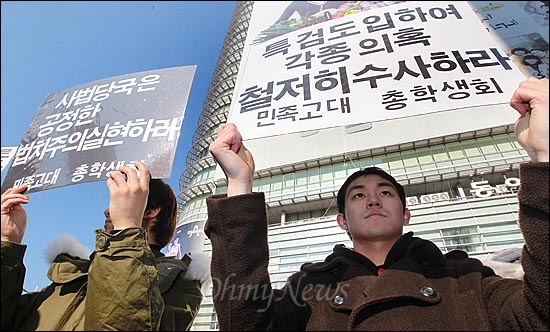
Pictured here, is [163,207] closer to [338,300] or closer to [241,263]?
[241,263]

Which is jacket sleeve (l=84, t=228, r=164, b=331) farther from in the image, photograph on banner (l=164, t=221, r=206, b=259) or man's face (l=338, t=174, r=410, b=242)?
photograph on banner (l=164, t=221, r=206, b=259)

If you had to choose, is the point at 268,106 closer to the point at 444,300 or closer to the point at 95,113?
the point at 95,113

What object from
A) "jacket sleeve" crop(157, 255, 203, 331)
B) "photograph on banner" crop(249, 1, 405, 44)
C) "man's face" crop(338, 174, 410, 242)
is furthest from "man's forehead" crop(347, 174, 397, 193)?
"photograph on banner" crop(249, 1, 405, 44)

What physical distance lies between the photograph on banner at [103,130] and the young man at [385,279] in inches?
23.8

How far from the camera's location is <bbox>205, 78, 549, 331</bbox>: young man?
99 cm

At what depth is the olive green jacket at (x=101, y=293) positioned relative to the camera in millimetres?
970

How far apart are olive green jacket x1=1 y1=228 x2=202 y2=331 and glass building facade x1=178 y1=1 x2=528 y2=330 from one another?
Answer: 24.0 ft

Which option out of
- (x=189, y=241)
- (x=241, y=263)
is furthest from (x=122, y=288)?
(x=189, y=241)

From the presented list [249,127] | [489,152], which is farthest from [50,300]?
[489,152]

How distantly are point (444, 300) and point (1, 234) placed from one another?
1755mm

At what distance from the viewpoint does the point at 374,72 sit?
196 centimetres

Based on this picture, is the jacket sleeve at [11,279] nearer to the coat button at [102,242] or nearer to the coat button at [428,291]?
the coat button at [102,242]

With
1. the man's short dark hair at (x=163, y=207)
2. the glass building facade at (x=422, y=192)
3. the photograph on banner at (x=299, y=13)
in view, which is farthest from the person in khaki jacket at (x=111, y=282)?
the glass building facade at (x=422, y=192)

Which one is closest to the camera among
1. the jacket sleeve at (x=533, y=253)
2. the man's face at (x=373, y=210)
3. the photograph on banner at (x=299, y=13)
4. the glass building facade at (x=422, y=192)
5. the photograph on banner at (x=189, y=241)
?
the jacket sleeve at (x=533, y=253)
